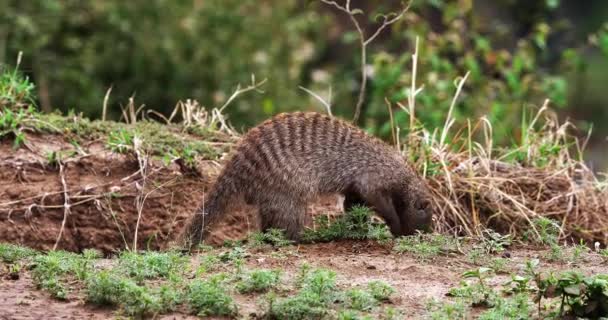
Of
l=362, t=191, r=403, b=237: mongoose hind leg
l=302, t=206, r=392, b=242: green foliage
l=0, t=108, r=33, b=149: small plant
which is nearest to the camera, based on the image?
l=302, t=206, r=392, b=242: green foliage

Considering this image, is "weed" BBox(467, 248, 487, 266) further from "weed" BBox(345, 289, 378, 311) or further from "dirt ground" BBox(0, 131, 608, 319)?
"weed" BBox(345, 289, 378, 311)

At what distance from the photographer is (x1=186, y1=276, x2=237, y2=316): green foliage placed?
393cm

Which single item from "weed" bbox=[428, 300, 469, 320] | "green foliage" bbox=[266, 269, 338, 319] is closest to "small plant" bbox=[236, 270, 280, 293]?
"green foliage" bbox=[266, 269, 338, 319]

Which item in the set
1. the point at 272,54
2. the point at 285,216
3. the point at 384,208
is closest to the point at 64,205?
the point at 285,216

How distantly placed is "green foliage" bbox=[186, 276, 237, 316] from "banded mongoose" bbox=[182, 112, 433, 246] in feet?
3.73

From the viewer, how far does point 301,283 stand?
4.25 meters

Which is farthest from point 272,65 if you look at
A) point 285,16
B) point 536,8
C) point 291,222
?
point 291,222

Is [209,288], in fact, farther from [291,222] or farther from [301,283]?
[291,222]

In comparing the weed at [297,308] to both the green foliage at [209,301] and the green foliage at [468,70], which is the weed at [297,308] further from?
the green foliage at [468,70]

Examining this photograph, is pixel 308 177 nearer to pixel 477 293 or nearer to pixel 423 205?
pixel 423 205

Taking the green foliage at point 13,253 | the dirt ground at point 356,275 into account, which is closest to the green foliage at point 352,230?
the dirt ground at point 356,275

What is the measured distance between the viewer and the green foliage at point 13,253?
15.3 ft

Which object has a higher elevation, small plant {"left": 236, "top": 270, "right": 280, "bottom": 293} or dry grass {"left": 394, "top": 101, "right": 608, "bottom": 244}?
→ small plant {"left": 236, "top": 270, "right": 280, "bottom": 293}

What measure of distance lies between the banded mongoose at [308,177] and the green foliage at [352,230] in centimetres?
10
